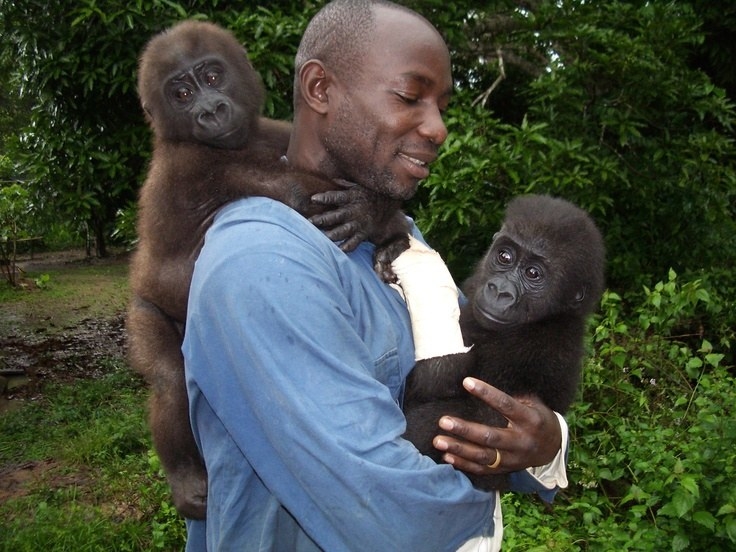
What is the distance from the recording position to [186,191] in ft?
8.07

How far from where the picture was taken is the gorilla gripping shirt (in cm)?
127

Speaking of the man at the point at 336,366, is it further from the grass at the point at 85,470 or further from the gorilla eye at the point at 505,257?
the grass at the point at 85,470

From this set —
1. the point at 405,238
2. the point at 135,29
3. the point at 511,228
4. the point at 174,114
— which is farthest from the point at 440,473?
the point at 135,29

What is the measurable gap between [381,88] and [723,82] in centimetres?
713

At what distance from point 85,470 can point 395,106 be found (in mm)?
4914

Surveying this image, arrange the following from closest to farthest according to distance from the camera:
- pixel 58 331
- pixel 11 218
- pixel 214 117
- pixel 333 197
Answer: pixel 333 197
pixel 214 117
pixel 58 331
pixel 11 218

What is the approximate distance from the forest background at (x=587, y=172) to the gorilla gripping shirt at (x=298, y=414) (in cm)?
211

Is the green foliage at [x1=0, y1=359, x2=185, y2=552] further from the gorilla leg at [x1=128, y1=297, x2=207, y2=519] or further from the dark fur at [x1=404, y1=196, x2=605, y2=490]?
the dark fur at [x1=404, y1=196, x2=605, y2=490]

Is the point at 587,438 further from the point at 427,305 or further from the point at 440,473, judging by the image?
the point at 440,473

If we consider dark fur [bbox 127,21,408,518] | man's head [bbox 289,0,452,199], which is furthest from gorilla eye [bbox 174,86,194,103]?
man's head [bbox 289,0,452,199]

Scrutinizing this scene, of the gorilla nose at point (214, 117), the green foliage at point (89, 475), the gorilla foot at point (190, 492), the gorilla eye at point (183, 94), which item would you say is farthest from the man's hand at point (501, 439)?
the green foliage at point (89, 475)

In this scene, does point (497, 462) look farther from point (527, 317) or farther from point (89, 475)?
point (89, 475)

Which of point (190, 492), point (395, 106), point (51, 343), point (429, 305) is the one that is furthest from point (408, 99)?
point (51, 343)

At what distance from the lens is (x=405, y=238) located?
2197mm
